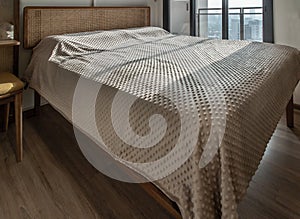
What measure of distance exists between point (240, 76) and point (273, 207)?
0.70m

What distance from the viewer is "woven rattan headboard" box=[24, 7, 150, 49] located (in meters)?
2.32

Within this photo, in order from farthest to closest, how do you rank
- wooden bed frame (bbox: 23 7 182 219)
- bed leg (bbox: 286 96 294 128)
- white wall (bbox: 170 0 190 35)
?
white wall (bbox: 170 0 190 35)
wooden bed frame (bbox: 23 7 182 219)
bed leg (bbox: 286 96 294 128)

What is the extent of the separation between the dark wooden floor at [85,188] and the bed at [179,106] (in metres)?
0.16

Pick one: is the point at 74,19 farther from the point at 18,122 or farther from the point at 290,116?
the point at 290,116

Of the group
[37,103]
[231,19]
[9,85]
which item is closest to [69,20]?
[37,103]

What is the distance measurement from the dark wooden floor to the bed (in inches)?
6.3

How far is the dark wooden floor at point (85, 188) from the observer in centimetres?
132

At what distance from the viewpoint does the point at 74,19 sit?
2.58 meters

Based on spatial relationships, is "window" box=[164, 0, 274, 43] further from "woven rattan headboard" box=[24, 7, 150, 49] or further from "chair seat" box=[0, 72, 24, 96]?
"chair seat" box=[0, 72, 24, 96]

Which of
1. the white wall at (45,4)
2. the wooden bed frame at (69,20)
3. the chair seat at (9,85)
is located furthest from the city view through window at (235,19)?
the chair seat at (9,85)

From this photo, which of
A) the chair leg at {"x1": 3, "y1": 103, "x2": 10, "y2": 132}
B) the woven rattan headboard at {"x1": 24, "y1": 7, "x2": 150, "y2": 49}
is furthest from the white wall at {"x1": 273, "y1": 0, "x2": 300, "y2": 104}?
the chair leg at {"x1": 3, "y1": 103, "x2": 10, "y2": 132}

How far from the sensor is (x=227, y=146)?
2.61ft

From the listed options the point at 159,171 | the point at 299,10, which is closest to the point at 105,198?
Result: the point at 159,171

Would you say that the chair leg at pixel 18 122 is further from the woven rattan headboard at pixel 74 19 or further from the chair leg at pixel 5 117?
the woven rattan headboard at pixel 74 19
